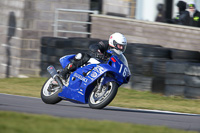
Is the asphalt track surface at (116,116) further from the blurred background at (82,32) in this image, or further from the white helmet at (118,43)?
the blurred background at (82,32)

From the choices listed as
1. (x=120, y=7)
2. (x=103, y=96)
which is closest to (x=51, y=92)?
(x=103, y=96)

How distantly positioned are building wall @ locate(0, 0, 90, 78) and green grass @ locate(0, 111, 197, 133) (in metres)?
8.74

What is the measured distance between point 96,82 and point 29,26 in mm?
7104

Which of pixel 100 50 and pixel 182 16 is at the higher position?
pixel 182 16

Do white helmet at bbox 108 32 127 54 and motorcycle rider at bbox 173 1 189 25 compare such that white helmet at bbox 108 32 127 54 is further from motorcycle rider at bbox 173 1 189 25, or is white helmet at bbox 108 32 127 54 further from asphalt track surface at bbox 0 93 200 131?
motorcycle rider at bbox 173 1 189 25

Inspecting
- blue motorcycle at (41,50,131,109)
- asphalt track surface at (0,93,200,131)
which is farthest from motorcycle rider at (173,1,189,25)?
asphalt track surface at (0,93,200,131)

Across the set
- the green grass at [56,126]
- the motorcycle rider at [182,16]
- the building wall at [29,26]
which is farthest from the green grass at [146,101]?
the green grass at [56,126]

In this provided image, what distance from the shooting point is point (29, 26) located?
47.8ft

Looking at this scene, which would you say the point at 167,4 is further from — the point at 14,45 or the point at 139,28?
the point at 14,45

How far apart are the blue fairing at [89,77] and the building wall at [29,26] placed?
6.72 metres

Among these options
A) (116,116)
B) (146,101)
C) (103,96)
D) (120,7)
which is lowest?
(146,101)

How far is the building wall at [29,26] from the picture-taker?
1455cm

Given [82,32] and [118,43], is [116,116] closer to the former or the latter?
[118,43]

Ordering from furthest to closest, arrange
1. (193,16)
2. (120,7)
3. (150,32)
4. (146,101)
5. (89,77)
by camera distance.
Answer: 1. (120,7)
2. (150,32)
3. (193,16)
4. (146,101)
5. (89,77)
